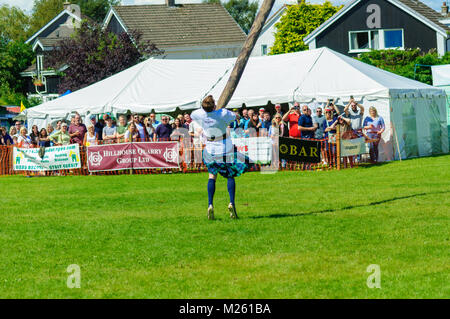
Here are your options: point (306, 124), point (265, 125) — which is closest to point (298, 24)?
point (265, 125)

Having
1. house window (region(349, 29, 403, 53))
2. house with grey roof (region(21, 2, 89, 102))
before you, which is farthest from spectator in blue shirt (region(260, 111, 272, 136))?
house with grey roof (region(21, 2, 89, 102))

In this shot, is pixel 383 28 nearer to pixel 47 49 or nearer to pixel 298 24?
pixel 298 24

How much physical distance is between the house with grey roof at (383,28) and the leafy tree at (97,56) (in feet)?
42.1

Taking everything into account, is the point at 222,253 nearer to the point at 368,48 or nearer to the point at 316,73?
the point at 316,73

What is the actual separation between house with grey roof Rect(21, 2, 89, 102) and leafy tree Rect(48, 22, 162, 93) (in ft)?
67.3

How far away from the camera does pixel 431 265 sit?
295 inches

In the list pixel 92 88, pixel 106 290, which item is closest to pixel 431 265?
pixel 106 290

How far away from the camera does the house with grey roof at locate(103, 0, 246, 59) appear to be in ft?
193

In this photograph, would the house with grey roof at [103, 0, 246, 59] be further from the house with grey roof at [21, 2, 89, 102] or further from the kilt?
the kilt

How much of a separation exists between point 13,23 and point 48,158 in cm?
7750

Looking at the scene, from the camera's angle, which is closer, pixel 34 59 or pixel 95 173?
pixel 95 173

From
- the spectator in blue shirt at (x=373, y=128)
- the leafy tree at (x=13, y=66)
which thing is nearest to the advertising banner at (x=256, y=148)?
the spectator in blue shirt at (x=373, y=128)

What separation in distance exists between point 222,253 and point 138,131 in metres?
14.6

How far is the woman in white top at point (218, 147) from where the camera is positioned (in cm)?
1133
